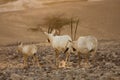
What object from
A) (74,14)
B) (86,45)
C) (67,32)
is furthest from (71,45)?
(74,14)

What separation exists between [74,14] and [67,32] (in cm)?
630

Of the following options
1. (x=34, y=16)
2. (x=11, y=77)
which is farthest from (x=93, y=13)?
(x=11, y=77)

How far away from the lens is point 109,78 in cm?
930

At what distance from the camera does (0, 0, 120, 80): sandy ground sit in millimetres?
10422

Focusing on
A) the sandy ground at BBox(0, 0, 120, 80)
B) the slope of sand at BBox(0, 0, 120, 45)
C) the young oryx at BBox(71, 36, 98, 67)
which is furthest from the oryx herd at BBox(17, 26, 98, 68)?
the slope of sand at BBox(0, 0, 120, 45)

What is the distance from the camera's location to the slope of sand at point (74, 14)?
107ft

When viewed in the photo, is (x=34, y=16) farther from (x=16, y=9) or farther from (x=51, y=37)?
(x=51, y=37)

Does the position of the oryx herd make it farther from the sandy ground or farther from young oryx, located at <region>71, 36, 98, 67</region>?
the sandy ground

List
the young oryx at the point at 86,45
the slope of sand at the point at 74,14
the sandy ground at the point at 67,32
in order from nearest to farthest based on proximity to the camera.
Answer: the sandy ground at the point at 67,32, the young oryx at the point at 86,45, the slope of sand at the point at 74,14

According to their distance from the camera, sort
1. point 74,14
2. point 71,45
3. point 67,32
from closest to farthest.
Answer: point 71,45 → point 67,32 → point 74,14

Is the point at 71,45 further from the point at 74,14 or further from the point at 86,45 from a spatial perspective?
the point at 74,14

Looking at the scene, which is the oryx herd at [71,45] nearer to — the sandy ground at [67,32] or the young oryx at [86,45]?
the young oryx at [86,45]

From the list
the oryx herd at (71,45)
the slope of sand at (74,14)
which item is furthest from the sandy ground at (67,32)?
the oryx herd at (71,45)

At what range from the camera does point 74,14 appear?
129ft
